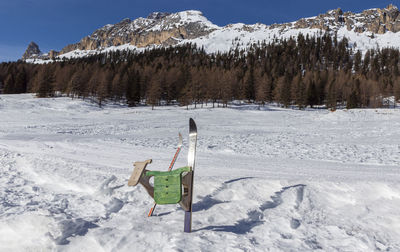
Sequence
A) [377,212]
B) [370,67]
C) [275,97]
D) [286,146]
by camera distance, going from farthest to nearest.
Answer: [370,67] → [275,97] → [286,146] → [377,212]

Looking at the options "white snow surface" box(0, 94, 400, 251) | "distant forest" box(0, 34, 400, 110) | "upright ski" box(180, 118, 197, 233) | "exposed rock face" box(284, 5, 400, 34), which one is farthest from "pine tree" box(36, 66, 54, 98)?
"exposed rock face" box(284, 5, 400, 34)

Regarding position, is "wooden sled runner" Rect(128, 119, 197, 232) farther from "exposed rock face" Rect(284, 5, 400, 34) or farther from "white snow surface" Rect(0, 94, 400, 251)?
"exposed rock face" Rect(284, 5, 400, 34)

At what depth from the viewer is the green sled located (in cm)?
421

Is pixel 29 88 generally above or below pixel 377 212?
above

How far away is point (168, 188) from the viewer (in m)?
4.31

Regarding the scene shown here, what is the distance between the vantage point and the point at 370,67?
4658 inches

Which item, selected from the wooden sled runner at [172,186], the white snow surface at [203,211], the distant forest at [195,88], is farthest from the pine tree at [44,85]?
the wooden sled runner at [172,186]

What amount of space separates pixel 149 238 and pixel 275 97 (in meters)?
72.0

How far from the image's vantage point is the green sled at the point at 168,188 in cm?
421

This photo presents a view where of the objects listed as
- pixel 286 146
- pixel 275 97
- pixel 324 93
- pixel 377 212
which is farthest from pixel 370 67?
pixel 377 212

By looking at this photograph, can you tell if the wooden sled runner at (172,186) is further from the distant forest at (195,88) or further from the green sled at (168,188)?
the distant forest at (195,88)

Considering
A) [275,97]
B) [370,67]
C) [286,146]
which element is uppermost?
[370,67]

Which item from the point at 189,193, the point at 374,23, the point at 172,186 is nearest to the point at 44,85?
the point at 172,186

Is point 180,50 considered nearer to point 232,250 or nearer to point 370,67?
point 370,67
